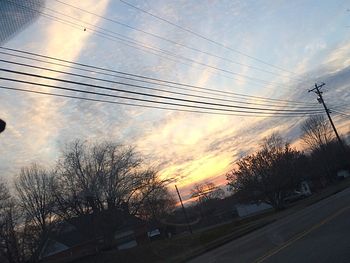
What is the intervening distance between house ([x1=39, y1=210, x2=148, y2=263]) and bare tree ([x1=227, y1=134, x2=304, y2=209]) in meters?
17.9

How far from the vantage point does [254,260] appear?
12273 millimetres

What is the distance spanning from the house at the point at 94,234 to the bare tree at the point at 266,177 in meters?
17.9

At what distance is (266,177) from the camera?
59.3 meters

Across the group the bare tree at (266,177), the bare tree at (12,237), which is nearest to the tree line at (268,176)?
the bare tree at (266,177)

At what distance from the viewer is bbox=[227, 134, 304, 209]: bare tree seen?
5828 cm

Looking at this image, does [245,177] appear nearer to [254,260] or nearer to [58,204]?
[58,204]

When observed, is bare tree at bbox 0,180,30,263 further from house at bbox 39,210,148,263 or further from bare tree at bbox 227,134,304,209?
bare tree at bbox 227,134,304,209

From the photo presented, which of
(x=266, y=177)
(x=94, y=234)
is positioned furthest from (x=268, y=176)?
(x=94, y=234)

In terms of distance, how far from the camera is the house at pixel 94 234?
35.6 m

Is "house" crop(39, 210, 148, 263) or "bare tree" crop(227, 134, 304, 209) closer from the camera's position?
"house" crop(39, 210, 148, 263)

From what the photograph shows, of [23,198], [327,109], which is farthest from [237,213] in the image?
[23,198]

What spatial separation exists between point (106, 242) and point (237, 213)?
57100mm

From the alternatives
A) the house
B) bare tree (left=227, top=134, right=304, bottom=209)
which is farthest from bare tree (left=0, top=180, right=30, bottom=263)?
→ bare tree (left=227, top=134, right=304, bottom=209)

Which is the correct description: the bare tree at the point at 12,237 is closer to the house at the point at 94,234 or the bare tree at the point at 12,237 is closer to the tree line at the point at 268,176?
the house at the point at 94,234
